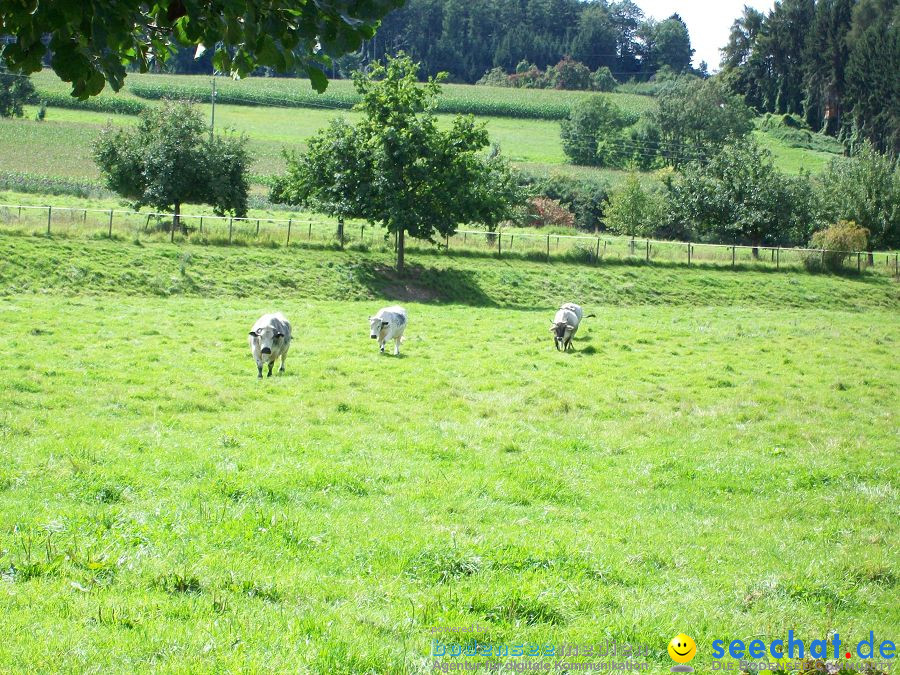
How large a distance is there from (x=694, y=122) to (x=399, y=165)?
80.5 m

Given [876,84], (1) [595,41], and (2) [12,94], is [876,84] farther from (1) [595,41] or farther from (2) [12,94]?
(2) [12,94]

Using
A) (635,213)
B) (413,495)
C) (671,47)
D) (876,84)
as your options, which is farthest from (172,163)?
(671,47)

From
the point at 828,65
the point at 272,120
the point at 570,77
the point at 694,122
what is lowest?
the point at 272,120

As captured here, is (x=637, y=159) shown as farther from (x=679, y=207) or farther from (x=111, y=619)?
(x=111, y=619)

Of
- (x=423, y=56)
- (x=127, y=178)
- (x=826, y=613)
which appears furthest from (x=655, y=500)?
(x=423, y=56)

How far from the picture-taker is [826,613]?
259 inches

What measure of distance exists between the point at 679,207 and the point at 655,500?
176ft

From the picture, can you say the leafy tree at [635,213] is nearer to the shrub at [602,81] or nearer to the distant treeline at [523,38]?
the distant treeline at [523,38]

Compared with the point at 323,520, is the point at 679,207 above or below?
above

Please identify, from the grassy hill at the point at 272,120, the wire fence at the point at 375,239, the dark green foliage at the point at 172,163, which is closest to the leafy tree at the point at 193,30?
the wire fence at the point at 375,239

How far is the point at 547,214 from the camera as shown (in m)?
75.9

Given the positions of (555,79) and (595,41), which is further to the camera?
(595,41)

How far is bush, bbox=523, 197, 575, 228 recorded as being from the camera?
74500mm

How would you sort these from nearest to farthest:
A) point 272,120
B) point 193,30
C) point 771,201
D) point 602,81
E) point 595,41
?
point 193,30 → point 771,201 → point 272,120 → point 602,81 → point 595,41
